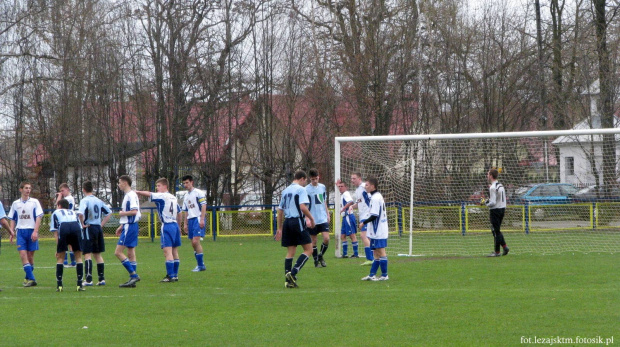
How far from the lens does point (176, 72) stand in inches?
1163

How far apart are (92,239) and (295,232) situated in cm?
347

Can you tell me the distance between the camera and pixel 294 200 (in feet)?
Result: 35.1

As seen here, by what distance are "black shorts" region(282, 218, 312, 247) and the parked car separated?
515 inches

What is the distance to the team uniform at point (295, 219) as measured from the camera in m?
10.7

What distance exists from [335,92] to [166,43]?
7.47 m

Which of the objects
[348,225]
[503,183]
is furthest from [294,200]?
[503,183]

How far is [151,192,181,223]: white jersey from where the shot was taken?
12102mm

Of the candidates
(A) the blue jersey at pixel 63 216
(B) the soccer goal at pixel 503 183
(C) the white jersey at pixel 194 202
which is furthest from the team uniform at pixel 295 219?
(B) the soccer goal at pixel 503 183

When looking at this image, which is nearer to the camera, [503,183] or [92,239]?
[92,239]

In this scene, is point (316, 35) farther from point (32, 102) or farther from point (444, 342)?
point (444, 342)

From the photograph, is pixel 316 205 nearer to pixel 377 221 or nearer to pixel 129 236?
pixel 377 221

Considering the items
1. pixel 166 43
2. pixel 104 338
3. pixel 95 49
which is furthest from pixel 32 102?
pixel 104 338

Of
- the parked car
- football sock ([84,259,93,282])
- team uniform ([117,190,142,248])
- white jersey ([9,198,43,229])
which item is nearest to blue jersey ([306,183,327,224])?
team uniform ([117,190,142,248])

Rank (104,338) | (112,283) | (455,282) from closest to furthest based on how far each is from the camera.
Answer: (104,338) < (455,282) < (112,283)
